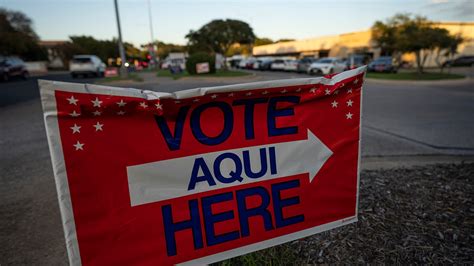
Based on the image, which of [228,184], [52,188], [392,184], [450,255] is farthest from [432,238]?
[52,188]

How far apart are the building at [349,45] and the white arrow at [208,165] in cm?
4114

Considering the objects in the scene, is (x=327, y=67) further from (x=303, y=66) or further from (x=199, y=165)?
(x=199, y=165)

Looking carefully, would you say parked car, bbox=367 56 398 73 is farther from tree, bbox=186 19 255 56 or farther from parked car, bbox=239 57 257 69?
tree, bbox=186 19 255 56

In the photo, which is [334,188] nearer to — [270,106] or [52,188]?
[270,106]

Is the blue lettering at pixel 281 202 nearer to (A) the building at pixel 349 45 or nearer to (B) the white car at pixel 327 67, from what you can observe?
(B) the white car at pixel 327 67

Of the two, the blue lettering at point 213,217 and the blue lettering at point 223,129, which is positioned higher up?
the blue lettering at point 223,129

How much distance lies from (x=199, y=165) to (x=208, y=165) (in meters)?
0.05

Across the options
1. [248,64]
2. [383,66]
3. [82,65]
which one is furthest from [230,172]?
[248,64]

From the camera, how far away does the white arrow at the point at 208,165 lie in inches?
56.6

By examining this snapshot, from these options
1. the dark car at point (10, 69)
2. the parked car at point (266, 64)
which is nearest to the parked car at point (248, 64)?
the parked car at point (266, 64)

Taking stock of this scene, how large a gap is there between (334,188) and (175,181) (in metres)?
1.00

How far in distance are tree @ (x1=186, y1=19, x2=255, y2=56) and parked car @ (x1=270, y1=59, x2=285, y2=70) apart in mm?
13416

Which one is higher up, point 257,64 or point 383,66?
point 257,64

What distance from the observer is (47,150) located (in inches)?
209
